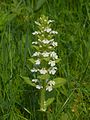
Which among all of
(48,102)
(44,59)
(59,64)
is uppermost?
(44,59)

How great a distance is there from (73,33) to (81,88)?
630 millimetres

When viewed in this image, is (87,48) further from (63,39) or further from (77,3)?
(77,3)

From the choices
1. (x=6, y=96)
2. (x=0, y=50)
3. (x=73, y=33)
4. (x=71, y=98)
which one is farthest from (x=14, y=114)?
(x=73, y=33)

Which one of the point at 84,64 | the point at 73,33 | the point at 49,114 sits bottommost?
the point at 49,114

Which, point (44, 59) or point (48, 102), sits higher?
point (44, 59)

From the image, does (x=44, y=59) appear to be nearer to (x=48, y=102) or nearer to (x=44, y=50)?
(x=44, y=50)

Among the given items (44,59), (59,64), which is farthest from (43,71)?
(59,64)

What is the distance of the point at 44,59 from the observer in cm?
203

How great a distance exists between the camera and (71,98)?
88.4 inches

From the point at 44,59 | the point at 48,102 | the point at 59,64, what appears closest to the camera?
the point at 44,59

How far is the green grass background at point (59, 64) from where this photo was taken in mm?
2203

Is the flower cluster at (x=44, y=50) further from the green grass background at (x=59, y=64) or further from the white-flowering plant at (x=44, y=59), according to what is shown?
the green grass background at (x=59, y=64)

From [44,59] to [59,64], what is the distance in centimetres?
52

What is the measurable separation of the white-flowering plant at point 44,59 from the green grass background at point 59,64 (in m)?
0.13
